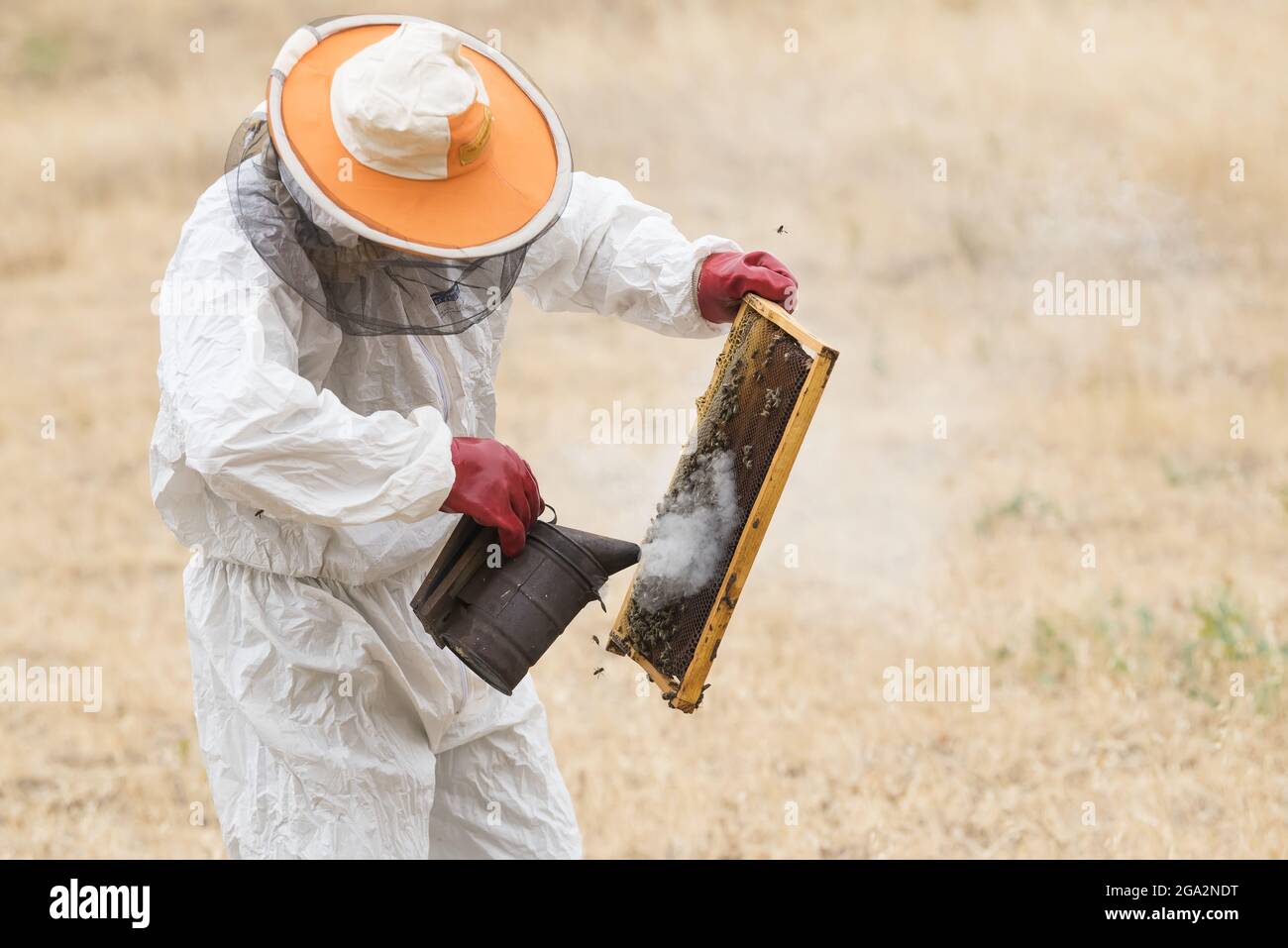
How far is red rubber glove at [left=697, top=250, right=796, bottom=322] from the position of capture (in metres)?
3.70

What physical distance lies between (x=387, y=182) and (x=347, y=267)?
0.22 m

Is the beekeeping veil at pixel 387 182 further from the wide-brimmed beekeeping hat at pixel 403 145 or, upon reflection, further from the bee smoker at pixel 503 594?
the bee smoker at pixel 503 594

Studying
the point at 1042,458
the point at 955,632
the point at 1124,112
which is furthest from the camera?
the point at 1124,112

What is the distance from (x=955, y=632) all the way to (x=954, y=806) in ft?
4.07

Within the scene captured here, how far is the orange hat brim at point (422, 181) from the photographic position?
9.95 feet

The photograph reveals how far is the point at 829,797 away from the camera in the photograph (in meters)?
5.38

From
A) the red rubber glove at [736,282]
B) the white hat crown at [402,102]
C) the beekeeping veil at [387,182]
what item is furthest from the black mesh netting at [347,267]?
the red rubber glove at [736,282]

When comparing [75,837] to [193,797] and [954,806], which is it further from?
[954,806]

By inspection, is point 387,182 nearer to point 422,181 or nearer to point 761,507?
point 422,181

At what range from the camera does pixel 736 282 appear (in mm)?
3725

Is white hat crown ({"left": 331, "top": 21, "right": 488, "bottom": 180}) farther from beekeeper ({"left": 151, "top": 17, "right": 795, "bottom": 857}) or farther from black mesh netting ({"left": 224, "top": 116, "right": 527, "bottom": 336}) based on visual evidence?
black mesh netting ({"left": 224, "top": 116, "right": 527, "bottom": 336})

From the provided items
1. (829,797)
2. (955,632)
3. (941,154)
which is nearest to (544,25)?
(941,154)

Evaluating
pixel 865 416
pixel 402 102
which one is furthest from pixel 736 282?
pixel 865 416

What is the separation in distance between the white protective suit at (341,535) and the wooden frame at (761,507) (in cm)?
53
